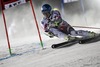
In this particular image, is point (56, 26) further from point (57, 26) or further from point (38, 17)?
point (38, 17)

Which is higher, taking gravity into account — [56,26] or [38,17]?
[38,17]

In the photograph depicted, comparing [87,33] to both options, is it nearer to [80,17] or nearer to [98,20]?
[98,20]

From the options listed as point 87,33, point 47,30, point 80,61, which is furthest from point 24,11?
point 80,61

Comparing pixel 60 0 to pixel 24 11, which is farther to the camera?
pixel 24 11

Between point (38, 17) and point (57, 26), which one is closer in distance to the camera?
point (57, 26)

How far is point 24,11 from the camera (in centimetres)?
1738

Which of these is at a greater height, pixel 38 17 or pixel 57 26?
pixel 38 17

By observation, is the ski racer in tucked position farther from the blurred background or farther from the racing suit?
the blurred background

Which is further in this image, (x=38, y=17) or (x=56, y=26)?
(x=38, y=17)

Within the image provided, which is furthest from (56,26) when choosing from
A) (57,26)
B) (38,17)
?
(38,17)

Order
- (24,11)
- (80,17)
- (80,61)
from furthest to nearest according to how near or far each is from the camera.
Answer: (24,11)
(80,17)
(80,61)

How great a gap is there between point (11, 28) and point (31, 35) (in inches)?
77.1

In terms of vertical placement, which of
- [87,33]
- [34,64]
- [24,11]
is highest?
[24,11]

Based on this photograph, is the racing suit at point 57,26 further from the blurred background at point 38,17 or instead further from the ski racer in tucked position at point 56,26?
the blurred background at point 38,17
